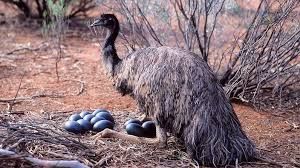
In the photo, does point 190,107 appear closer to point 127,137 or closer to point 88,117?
point 127,137

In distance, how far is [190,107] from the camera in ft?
16.4

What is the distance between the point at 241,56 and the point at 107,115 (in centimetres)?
187

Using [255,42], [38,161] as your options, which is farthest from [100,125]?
[255,42]

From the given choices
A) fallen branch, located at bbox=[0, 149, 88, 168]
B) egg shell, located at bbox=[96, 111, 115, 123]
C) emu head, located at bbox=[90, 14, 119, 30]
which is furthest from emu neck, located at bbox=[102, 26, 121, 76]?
fallen branch, located at bbox=[0, 149, 88, 168]

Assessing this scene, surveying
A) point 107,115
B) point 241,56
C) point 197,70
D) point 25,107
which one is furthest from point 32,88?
point 197,70

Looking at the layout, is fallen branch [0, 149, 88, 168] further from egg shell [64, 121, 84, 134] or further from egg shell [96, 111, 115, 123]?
egg shell [96, 111, 115, 123]

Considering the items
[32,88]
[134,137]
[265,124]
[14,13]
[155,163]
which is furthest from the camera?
[14,13]

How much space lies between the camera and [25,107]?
6.97 m

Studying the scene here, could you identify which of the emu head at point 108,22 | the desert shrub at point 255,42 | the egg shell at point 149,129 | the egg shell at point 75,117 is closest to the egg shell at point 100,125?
the egg shell at point 75,117

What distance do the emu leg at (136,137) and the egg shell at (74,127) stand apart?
0.61ft

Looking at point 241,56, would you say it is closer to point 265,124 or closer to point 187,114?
point 265,124

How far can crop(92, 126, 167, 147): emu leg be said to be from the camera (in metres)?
5.28

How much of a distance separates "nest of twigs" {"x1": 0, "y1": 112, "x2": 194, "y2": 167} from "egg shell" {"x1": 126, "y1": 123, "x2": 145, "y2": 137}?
210 mm

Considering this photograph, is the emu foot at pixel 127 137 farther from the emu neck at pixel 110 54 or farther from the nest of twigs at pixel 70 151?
the emu neck at pixel 110 54
